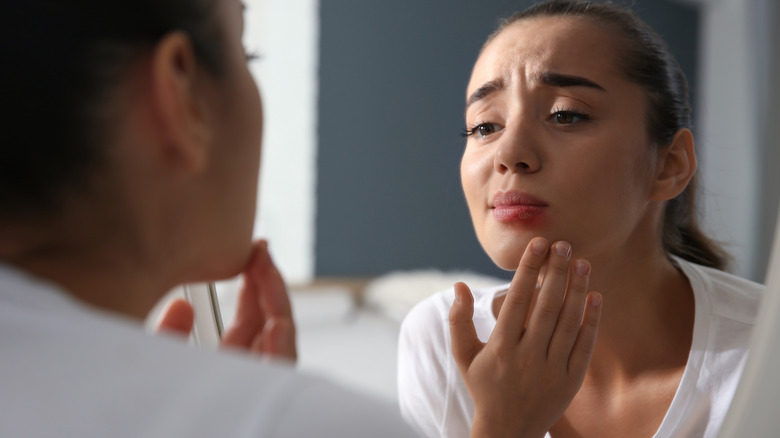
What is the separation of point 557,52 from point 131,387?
507mm

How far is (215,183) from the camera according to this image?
308 millimetres

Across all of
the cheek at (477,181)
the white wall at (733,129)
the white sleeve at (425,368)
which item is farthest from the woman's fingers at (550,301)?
the white wall at (733,129)

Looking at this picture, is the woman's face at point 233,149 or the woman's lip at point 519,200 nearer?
the woman's face at point 233,149

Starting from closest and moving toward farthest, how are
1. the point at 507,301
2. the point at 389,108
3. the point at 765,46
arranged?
the point at 507,301, the point at 765,46, the point at 389,108

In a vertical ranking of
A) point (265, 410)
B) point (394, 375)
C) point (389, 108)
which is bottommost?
point (394, 375)

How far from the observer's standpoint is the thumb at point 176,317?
42cm

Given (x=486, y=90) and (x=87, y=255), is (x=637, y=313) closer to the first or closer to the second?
(x=486, y=90)

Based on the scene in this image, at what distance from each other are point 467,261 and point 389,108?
0.51m

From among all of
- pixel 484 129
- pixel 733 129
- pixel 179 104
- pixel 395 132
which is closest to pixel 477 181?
pixel 484 129

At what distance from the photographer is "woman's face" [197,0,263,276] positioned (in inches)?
12.1

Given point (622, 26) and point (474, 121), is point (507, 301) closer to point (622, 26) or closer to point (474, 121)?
point (474, 121)

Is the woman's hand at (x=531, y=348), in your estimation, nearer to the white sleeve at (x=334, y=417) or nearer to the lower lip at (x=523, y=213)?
the lower lip at (x=523, y=213)

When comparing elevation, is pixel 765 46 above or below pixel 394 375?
above

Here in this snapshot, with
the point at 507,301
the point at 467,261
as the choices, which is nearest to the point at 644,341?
the point at 507,301
